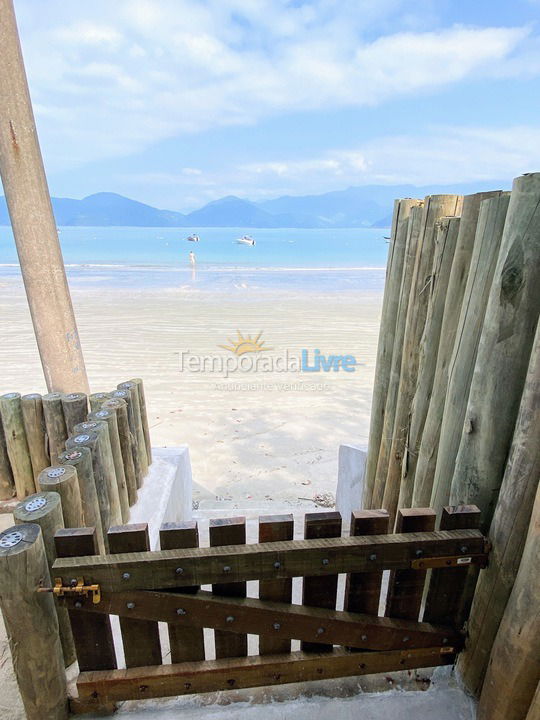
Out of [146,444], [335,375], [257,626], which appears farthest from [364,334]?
[257,626]

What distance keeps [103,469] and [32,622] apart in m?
1.18

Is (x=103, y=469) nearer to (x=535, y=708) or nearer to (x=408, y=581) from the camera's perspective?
(x=408, y=581)

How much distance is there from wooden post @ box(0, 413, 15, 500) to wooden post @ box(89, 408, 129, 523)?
1.15 m

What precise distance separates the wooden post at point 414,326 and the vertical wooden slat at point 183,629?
150 cm

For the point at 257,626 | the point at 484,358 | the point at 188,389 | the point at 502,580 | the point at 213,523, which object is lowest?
the point at 188,389

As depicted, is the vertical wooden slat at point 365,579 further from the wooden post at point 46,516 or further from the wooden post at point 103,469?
the wooden post at point 103,469

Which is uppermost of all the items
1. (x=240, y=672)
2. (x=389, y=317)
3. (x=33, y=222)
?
(x=33, y=222)

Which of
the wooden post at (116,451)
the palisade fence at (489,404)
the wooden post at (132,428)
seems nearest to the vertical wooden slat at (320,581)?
the palisade fence at (489,404)

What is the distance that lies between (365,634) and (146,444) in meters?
2.77

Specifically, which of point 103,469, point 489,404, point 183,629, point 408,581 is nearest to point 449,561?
point 408,581

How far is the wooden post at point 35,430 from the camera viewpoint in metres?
3.52

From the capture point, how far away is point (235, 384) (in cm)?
884

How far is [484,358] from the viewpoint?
5.62 ft

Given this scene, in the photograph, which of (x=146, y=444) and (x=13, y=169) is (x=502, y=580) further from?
(x=13, y=169)
